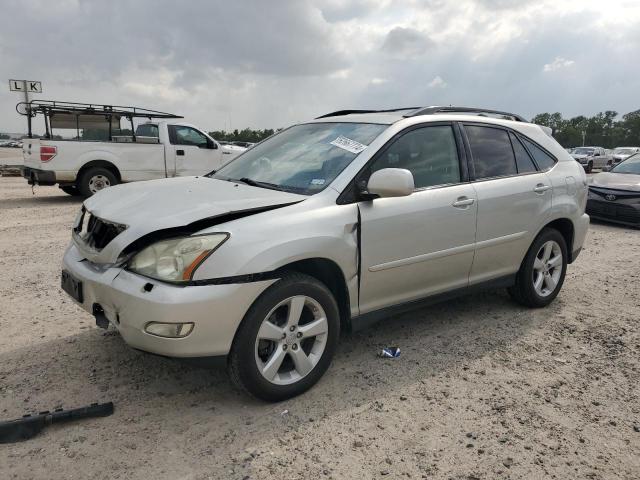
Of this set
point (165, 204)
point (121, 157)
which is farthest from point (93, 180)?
point (165, 204)

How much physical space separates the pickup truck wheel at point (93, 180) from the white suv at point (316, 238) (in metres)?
7.86

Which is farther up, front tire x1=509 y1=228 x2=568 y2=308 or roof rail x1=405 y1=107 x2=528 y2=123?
roof rail x1=405 y1=107 x2=528 y2=123

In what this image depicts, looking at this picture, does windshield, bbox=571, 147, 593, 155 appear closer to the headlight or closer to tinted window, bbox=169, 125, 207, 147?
tinted window, bbox=169, 125, 207, 147

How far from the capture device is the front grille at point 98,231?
9.55 feet

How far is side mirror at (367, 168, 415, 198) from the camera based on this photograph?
3.03 meters

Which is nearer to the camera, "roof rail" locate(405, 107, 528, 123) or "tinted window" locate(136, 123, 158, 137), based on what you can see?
"roof rail" locate(405, 107, 528, 123)

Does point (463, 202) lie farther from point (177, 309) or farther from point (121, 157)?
point (121, 157)

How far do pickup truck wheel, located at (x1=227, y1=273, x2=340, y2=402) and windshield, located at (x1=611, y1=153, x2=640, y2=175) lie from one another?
9.77 m

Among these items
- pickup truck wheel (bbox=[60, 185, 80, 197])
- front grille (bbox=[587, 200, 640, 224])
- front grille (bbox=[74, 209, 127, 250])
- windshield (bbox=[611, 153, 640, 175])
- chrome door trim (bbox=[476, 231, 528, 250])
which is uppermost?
windshield (bbox=[611, 153, 640, 175])

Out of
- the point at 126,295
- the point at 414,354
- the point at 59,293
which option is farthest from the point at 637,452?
the point at 59,293

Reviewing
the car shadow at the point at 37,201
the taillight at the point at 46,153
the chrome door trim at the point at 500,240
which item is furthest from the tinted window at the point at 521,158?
the car shadow at the point at 37,201

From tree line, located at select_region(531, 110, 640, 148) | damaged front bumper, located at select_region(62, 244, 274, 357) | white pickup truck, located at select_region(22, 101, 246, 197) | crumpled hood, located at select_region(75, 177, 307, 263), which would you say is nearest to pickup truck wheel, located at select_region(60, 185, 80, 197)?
white pickup truck, located at select_region(22, 101, 246, 197)

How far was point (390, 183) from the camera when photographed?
3.03 metres

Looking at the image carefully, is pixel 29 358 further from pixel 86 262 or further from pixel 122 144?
pixel 122 144
